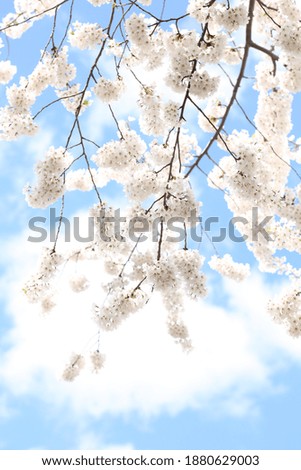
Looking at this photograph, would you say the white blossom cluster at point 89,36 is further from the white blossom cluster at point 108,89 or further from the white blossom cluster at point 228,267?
the white blossom cluster at point 228,267

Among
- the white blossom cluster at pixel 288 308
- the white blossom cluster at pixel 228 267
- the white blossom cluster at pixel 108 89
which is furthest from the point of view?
the white blossom cluster at pixel 228 267

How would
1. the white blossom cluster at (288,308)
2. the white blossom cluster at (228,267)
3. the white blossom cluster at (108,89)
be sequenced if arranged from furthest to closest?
the white blossom cluster at (228,267)
the white blossom cluster at (288,308)
the white blossom cluster at (108,89)

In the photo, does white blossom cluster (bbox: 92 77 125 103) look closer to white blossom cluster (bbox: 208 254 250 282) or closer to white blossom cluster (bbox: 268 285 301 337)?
white blossom cluster (bbox: 208 254 250 282)

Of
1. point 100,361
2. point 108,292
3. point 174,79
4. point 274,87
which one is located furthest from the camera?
point 100,361

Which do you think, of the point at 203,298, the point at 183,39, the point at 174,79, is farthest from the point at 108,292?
the point at 183,39

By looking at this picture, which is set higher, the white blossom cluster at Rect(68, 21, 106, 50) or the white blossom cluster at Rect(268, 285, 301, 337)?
the white blossom cluster at Rect(68, 21, 106, 50)

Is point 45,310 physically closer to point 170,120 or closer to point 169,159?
point 169,159

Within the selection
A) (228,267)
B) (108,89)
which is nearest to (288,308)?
(228,267)

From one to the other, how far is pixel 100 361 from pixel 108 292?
1.32m

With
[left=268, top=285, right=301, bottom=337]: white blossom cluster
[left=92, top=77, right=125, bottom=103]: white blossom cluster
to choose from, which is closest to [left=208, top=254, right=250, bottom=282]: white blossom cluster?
[left=268, top=285, right=301, bottom=337]: white blossom cluster

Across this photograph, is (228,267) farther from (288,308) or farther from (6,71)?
(6,71)

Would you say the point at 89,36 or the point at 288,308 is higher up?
the point at 89,36

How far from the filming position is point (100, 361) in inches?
248

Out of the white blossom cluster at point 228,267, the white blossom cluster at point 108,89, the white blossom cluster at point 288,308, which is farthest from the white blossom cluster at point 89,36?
the white blossom cluster at point 288,308
